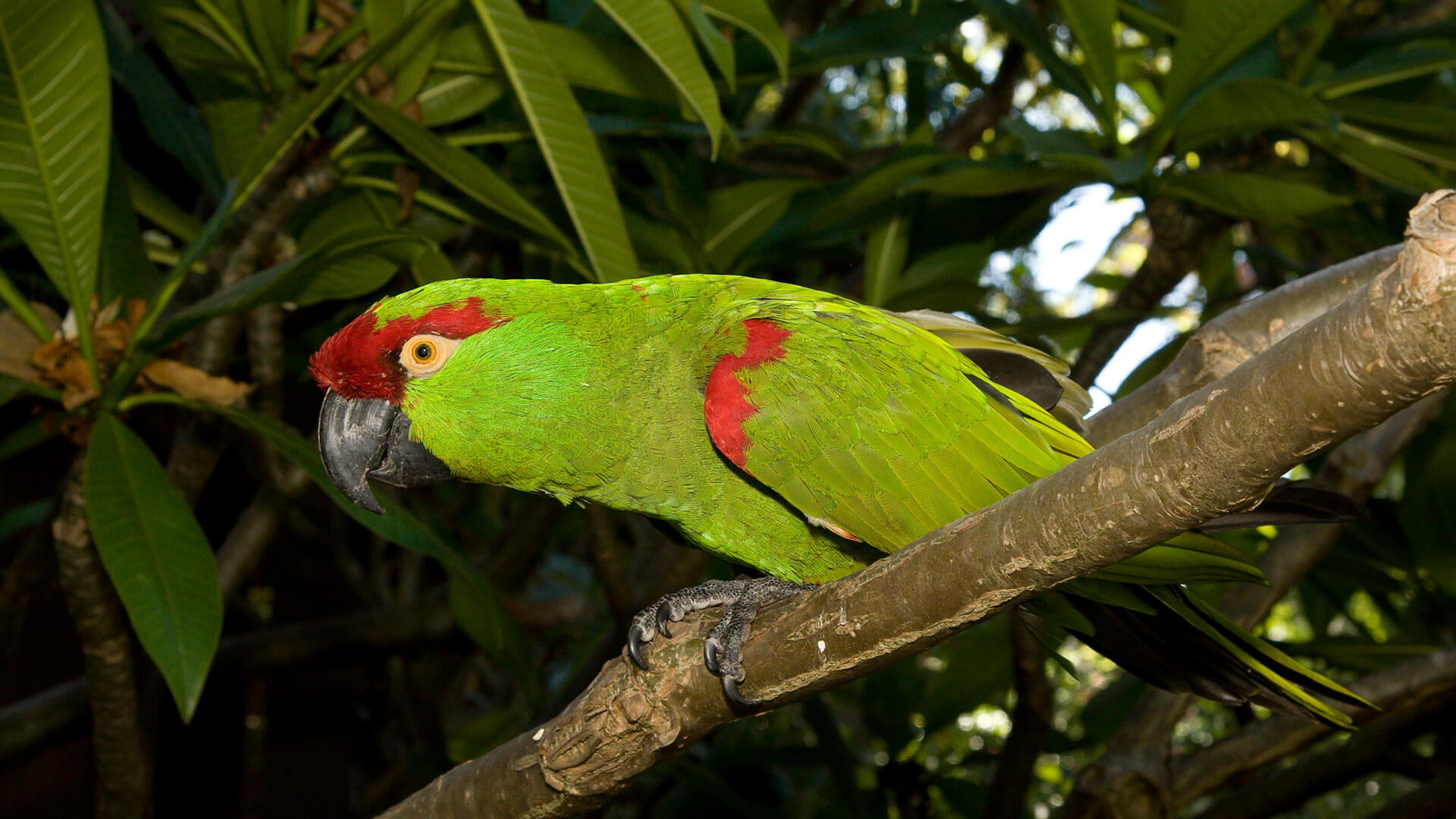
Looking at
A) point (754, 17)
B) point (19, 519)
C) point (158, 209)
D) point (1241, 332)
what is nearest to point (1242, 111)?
point (1241, 332)

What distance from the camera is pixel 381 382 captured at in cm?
152

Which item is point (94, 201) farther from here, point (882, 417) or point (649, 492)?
point (882, 417)

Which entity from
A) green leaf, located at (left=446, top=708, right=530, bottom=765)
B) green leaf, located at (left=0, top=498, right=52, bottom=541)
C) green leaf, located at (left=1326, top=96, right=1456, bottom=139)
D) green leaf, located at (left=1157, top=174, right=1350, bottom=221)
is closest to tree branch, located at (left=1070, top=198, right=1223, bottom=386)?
green leaf, located at (left=1157, top=174, right=1350, bottom=221)

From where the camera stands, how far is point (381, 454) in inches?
61.8

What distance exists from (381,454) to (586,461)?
34 centimetres

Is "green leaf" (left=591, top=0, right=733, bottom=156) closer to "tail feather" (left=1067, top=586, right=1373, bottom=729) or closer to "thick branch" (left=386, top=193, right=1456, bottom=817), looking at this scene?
"thick branch" (left=386, top=193, right=1456, bottom=817)

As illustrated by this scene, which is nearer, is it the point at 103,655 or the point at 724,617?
the point at 724,617

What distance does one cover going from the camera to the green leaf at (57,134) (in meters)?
1.62

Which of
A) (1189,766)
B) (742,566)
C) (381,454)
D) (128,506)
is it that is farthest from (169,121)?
(1189,766)

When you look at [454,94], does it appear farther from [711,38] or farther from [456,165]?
[711,38]

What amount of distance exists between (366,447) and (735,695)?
0.72 m

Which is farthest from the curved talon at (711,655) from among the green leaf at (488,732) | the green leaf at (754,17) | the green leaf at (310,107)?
the green leaf at (488,732)

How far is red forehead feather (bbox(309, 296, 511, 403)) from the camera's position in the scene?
1.49m

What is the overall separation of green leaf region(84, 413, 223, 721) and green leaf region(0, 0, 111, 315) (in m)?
0.31
